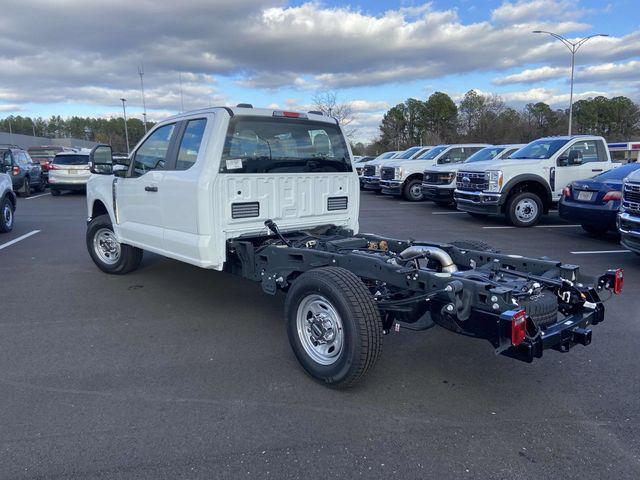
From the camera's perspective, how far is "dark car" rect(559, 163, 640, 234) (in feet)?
30.8

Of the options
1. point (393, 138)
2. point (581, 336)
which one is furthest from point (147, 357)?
point (393, 138)

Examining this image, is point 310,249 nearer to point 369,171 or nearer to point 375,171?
point 375,171

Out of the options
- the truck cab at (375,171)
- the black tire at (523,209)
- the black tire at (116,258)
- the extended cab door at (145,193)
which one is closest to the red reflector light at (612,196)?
the black tire at (523,209)

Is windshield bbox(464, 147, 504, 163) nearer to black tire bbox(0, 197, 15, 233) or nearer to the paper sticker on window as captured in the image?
the paper sticker on window

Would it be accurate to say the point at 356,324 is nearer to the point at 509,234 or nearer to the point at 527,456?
the point at 527,456

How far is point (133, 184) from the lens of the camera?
20.1 ft

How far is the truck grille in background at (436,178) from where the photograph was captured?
15.5 m

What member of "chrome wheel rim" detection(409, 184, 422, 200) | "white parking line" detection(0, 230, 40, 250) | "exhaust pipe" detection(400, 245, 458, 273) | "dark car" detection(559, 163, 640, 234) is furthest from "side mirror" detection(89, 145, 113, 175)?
"chrome wheel rim" detection(409, 184, 422, 200)

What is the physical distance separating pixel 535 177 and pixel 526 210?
2.58 ft

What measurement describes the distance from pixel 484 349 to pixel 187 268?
15.0 ft

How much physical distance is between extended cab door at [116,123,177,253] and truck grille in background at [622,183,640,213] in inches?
253

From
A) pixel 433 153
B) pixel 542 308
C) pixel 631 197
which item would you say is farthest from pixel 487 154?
pixel 542 308

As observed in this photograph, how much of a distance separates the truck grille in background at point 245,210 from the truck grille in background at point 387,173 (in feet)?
45.8

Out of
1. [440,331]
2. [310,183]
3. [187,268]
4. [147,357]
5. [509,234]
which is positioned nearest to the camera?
[147,357]
